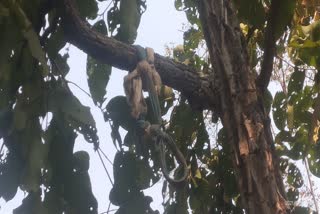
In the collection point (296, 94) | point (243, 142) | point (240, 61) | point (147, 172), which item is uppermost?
point (296, 94)

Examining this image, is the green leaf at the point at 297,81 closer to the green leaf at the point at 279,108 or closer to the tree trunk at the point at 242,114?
the green leaf at the point at 279,108

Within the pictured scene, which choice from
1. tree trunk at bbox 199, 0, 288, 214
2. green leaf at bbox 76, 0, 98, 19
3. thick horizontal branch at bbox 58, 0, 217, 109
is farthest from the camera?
green leaf at bbox 76, 0, 98, 19

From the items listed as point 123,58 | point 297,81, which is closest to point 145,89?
point 123,58

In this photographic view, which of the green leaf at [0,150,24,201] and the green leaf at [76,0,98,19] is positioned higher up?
the green leaf at [76,0,98,19]

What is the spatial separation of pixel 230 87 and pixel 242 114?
0.08 metres

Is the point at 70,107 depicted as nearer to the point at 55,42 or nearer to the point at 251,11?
the point at 55,42

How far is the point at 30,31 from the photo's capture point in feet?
3.59

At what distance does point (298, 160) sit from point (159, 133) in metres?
0.77

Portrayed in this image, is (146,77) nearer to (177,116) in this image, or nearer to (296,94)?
(177,116)

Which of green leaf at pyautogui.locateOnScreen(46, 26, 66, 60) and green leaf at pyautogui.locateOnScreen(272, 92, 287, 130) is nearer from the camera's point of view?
green leaf at pyautogui.locateOnScreen(46, 26, 66, 60)

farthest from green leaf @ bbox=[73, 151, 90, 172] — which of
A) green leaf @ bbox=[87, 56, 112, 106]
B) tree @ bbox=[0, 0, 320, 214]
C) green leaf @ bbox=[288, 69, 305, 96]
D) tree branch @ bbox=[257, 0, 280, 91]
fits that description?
green leaf @ bbox=[288, 69, 305, 96]

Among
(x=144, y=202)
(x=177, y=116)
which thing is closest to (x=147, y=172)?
(x=144, y=202)

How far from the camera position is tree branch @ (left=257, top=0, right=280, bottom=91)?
1.28 metres

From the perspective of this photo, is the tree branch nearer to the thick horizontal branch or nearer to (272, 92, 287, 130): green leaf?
the thick horizontal branch
